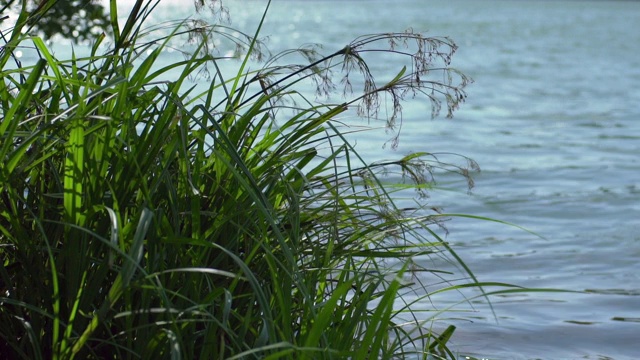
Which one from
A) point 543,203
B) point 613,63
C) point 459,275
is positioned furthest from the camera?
point 613,63

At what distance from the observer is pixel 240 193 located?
2199mm

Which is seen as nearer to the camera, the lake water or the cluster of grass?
the cluster of grass

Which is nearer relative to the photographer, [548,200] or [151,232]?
[151,232]

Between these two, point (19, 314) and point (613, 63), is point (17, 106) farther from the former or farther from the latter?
point (613, 63)

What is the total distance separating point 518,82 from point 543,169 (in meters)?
8.18

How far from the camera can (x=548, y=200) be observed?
23.6 ft

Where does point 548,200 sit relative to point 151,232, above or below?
above

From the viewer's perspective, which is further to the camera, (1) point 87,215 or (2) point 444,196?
(2) point 444,196

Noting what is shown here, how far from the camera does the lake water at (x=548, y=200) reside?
4289 mm

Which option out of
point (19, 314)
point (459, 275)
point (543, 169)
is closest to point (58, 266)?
point (19, 314)

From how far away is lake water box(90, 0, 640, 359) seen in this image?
14.1 feet

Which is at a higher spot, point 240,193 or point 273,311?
point 240,193

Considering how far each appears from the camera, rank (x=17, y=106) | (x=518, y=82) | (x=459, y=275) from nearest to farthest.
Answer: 1. (x=17, y=106)
2. (x=459, y=275)
3. (x=518, y=82)

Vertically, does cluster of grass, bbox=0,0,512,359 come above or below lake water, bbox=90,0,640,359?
below
